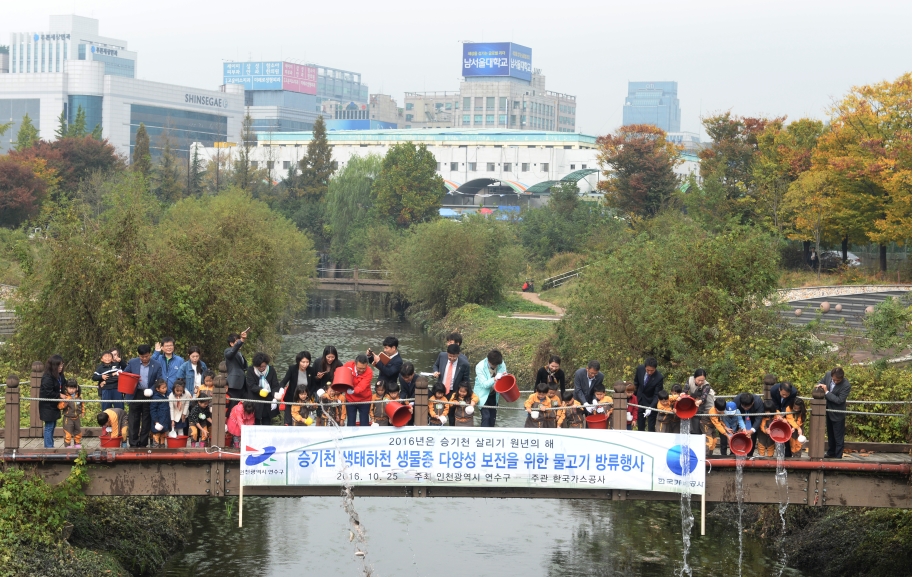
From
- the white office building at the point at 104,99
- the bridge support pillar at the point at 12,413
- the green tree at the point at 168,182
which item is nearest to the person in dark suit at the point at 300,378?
the bridge support pillar at the point at 12,413

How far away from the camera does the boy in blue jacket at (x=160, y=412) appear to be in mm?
14031

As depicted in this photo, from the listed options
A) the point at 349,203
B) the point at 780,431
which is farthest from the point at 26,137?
the point at 780,431

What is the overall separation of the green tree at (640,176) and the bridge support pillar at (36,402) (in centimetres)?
4886

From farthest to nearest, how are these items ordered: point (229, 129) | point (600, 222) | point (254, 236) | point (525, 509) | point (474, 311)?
point (229, 129)
point (600, 222)
point (474, 311)
point (254, 236)
point (525, 509)

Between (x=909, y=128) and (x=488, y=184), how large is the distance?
65.1 m

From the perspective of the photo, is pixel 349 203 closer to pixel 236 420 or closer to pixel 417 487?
pixel 236 420

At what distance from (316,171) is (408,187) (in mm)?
9110

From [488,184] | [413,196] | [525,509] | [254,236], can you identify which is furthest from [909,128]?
[488,184]

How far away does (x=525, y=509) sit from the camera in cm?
2088

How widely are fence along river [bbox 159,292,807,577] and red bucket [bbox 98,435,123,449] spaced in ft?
10.6

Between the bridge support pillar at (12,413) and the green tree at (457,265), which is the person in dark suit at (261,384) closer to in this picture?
the bridge support pillar at (12,413)

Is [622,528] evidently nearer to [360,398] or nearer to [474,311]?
[360,398]

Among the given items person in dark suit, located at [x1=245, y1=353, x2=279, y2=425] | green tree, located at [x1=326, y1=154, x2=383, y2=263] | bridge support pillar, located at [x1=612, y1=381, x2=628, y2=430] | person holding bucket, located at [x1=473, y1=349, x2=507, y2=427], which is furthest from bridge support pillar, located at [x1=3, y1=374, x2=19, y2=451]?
green tree, located at [x1=326, y1=154, x2=383, y2=263]

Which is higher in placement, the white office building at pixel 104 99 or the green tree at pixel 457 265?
the white office building at pixel 104 99
